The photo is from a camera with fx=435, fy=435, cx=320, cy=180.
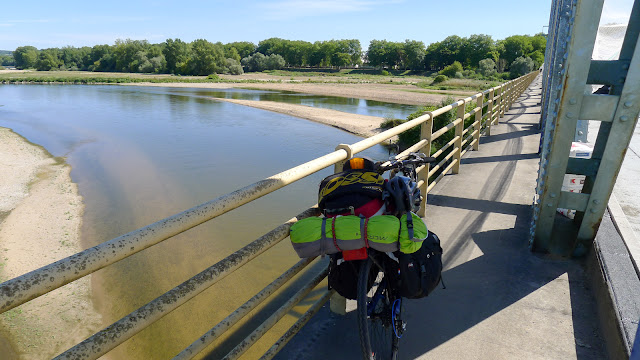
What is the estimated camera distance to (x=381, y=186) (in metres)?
2.25

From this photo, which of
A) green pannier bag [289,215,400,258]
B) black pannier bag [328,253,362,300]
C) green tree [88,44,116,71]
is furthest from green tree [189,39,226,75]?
green pannier bag [289,215,400,258]

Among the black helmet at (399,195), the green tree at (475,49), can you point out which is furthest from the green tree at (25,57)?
the black helmet at (399,195)

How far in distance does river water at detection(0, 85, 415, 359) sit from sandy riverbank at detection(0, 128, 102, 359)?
360 mm

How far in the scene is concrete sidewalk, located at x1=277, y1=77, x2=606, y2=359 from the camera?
267cm

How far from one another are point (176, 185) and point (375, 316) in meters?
13.2

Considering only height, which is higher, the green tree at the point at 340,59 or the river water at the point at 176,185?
the river water at the point at 176,185

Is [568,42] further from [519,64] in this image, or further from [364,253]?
[519,64]

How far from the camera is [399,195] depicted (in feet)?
7.11

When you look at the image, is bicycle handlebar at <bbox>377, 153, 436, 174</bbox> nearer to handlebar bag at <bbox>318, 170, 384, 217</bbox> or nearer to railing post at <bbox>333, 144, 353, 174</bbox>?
railing post at <bbox>333, 144, 353, 174</bbox>

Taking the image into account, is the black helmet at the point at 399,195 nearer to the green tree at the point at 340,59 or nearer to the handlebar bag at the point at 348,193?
the handlebar bag at the point at 348,193

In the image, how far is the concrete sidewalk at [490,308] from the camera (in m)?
2.67

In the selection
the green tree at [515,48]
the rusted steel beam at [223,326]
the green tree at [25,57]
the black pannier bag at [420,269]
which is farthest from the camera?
the green tree at [25,57]

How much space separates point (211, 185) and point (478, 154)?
906 centimetres

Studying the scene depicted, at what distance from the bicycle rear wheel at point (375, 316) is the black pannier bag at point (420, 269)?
14 cm
